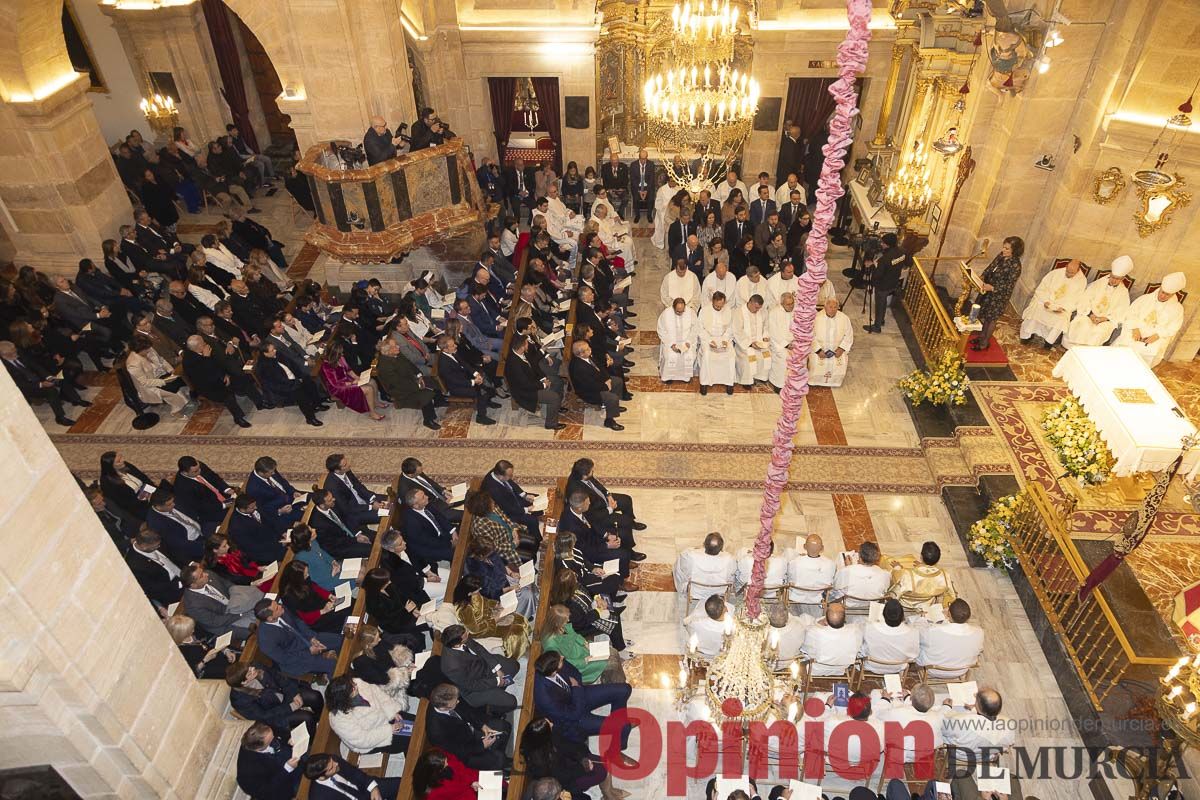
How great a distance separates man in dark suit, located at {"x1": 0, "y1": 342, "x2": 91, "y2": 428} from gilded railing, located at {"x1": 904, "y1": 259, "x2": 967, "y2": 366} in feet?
39.7

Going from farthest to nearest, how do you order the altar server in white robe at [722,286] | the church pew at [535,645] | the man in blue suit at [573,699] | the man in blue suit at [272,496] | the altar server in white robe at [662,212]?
the altar server in white robe at [662,212]
the altar server in white robe at [722,286]
the man in blue suit at [272,496]
the man in blue suit at [573,699]
the church pew at [535,645]

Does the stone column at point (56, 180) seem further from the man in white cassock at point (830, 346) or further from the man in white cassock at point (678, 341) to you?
the man in white cassock at point (830, 346)

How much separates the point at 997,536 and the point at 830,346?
135 inches

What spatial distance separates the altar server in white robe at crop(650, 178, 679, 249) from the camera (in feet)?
48.0

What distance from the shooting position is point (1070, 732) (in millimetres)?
7371

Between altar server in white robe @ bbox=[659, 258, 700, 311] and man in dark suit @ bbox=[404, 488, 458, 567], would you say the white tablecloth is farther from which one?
man in dark suit @ bbox=[404, 488, 458, 567]

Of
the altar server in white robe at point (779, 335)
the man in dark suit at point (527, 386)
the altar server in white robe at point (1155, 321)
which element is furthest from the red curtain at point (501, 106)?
the altar server in white robe at point (1155, 321)

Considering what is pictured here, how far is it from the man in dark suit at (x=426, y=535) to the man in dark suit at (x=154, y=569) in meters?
2.25

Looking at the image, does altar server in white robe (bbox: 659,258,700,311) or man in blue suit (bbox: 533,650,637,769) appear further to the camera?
altar server in white robe (bbox: 659,258,700,311)

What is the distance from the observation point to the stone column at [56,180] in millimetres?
12172

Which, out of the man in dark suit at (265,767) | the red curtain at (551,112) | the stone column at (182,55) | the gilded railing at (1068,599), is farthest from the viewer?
the stone column at (182,55)

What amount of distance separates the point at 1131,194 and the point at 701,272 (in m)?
6.07

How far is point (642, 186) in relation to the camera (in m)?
15.3

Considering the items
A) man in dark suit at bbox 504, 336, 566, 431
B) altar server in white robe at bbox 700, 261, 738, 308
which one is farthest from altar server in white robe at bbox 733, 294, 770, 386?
man in dark suit at bbox 504, 336, 566, 431
